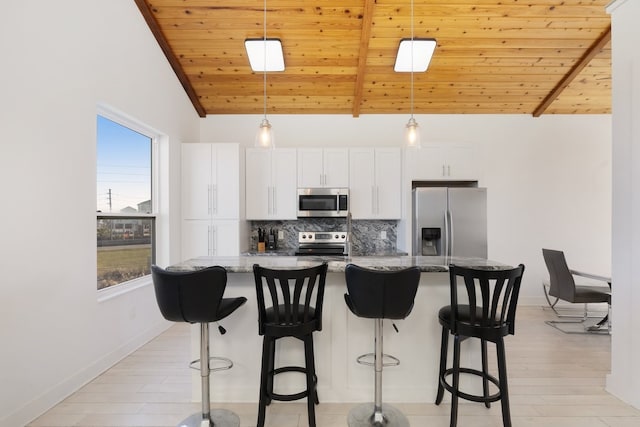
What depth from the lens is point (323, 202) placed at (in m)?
4.47

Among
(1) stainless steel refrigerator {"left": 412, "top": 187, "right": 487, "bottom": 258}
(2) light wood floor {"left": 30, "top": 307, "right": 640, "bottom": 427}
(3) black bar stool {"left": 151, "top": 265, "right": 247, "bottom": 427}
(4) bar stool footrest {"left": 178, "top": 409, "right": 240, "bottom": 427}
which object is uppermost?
(1) stainless steel refrigerator {"left": 412, "top": 187, "right": 487, "bottom": 258}

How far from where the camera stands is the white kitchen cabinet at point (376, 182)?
4500mm

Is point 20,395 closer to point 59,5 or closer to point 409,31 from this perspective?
point 59,5

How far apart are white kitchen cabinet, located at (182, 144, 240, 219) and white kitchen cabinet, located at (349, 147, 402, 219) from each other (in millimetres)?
1590

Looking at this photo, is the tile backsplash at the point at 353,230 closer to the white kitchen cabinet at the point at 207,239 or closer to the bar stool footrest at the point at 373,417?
the white kitchen cabinet at the point at 207,239

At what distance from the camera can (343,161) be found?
14.8 ft

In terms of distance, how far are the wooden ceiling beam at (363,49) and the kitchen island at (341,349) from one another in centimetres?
265

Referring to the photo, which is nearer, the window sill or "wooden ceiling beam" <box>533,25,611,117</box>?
the window sill

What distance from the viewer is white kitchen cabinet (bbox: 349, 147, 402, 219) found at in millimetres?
4500

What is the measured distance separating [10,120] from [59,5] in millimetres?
1045

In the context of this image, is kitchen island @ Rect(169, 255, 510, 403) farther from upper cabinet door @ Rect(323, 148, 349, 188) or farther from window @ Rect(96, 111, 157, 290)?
upper cabinet door @ Rect(323, 148, 349, 188)

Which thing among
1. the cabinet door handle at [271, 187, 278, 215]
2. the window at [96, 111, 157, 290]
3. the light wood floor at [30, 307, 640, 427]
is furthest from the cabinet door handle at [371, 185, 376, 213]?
the window at [96, 111, 157, 290]

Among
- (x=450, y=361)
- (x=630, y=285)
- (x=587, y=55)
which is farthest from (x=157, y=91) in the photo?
(x=587, y=55)

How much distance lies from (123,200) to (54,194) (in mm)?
1116
